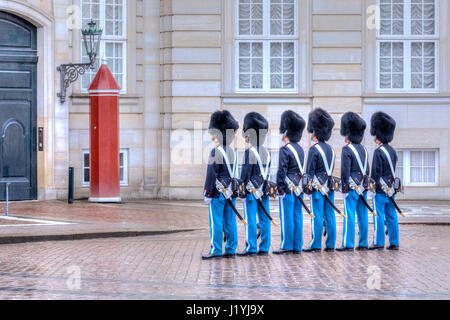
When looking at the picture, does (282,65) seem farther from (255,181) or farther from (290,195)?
(255,181)

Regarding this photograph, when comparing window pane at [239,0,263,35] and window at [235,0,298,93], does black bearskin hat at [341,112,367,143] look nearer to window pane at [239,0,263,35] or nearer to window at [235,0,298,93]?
window at [235,0,298,93]

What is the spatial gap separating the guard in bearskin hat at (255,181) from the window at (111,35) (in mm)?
9589

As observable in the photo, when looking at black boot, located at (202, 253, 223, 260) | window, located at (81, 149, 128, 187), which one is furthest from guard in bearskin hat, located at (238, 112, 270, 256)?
window, located at (81, 149, 128, 187)

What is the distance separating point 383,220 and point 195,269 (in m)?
3.11

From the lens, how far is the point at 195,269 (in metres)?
11.8

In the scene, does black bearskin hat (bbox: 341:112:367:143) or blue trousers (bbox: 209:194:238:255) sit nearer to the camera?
blue trousers (bbox: 209:194:238:255)

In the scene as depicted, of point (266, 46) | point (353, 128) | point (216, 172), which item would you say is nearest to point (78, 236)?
point (216, 172)

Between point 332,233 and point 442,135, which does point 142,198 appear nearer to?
point 442,135

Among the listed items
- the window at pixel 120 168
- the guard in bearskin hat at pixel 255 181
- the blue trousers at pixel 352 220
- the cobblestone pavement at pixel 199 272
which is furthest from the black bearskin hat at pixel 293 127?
the window at pixel 120 168

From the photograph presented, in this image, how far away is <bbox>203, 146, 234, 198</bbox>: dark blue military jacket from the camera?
41.6 ft

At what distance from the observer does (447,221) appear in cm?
1762

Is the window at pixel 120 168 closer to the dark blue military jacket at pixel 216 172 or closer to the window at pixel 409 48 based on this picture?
the window at pixel 409 48

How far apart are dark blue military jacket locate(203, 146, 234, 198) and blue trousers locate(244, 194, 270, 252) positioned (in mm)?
505
